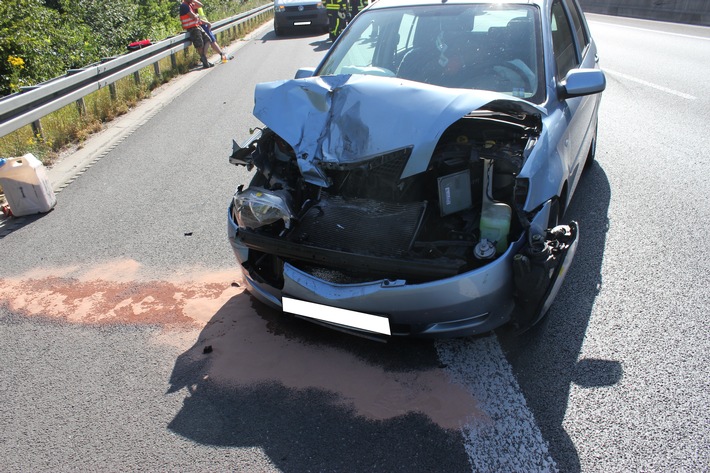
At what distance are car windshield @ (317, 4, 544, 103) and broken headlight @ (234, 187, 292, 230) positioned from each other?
1624mm

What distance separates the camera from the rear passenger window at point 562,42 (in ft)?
14.6

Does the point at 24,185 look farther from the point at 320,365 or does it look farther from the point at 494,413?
the point at 494,413

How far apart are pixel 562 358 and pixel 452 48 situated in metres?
2.48

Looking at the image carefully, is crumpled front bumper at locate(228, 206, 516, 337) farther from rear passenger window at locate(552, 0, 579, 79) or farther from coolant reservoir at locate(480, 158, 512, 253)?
rear passenger window at locate(552, 0, 579, 79)

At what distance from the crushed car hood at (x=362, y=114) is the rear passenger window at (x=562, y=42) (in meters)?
1.05

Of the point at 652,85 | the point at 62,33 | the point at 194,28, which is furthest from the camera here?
the point at 194,28

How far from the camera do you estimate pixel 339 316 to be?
10.4ft

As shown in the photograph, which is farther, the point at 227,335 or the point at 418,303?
the point at 227,335

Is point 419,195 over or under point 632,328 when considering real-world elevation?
over

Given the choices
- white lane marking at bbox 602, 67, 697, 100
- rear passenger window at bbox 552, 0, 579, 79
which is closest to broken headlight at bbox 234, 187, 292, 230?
rear passenger window at bbox 552, 0, 579, 79

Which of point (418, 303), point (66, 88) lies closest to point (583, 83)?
point (418, 303)

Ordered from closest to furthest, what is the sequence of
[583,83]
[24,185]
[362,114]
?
[362,114] → [583,83] → [24,185]

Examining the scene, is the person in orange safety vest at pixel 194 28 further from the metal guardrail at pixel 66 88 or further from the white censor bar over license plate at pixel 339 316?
the white censor bar over license plate at pixel 339 316

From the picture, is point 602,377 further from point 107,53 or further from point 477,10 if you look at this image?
point 107,53
